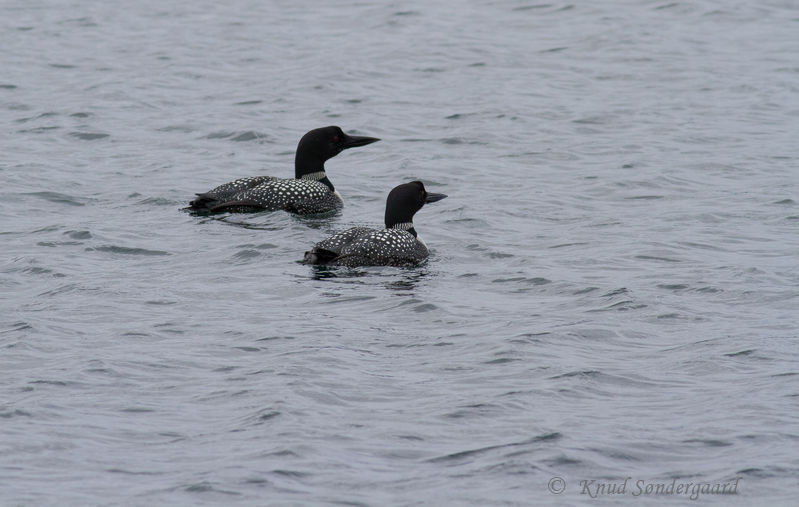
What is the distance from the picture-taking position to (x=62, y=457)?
23.2ft

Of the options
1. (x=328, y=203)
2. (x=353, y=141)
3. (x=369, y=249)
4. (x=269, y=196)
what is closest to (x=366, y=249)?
(x=369, y=249)

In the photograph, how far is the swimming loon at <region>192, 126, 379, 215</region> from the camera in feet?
42.4

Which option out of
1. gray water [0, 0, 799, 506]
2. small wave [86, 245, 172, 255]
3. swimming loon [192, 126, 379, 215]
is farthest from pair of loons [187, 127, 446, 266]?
small wave [86, 245, 172, 255]

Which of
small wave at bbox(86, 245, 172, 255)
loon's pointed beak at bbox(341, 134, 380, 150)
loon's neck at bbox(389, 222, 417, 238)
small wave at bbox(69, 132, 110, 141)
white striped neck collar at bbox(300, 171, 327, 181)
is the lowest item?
small wave at bbox(69, 132, 110, 141)

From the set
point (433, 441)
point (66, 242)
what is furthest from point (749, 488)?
point (66, 242)

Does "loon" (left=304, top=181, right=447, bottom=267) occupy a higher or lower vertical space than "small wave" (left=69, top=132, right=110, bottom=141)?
higher

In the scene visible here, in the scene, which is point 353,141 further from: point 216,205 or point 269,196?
point 216,205

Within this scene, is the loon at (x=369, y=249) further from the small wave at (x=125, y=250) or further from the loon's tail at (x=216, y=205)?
the loon's tail at (x=216, y=205)

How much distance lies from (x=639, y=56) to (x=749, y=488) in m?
14.9

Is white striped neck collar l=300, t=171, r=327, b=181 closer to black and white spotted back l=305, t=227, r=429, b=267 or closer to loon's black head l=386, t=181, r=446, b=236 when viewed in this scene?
loon's black head l=386, t=181, r=446, b=236

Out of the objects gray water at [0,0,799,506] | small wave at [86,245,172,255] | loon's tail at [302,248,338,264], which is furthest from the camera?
small wave at [86,245,172,255]

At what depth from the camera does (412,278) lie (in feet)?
35.5

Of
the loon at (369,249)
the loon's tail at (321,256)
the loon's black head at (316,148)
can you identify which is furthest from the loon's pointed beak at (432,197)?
the loon's black head at (316,148)

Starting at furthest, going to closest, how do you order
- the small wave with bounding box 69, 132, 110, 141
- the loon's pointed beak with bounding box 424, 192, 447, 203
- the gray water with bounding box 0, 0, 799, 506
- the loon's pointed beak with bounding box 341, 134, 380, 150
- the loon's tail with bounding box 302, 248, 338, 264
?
the small wave with bounding box 69, 132, 110, 141 < the loon's pointed beak with bounding box 341, 134, 380, 150 < the loon's pointed beak with bounding box 424, 192, 447, 203 < the loon's tail with bounding box 302, 248, 338, 264 < the gray water with bounding box 0, 0, 799, 506
